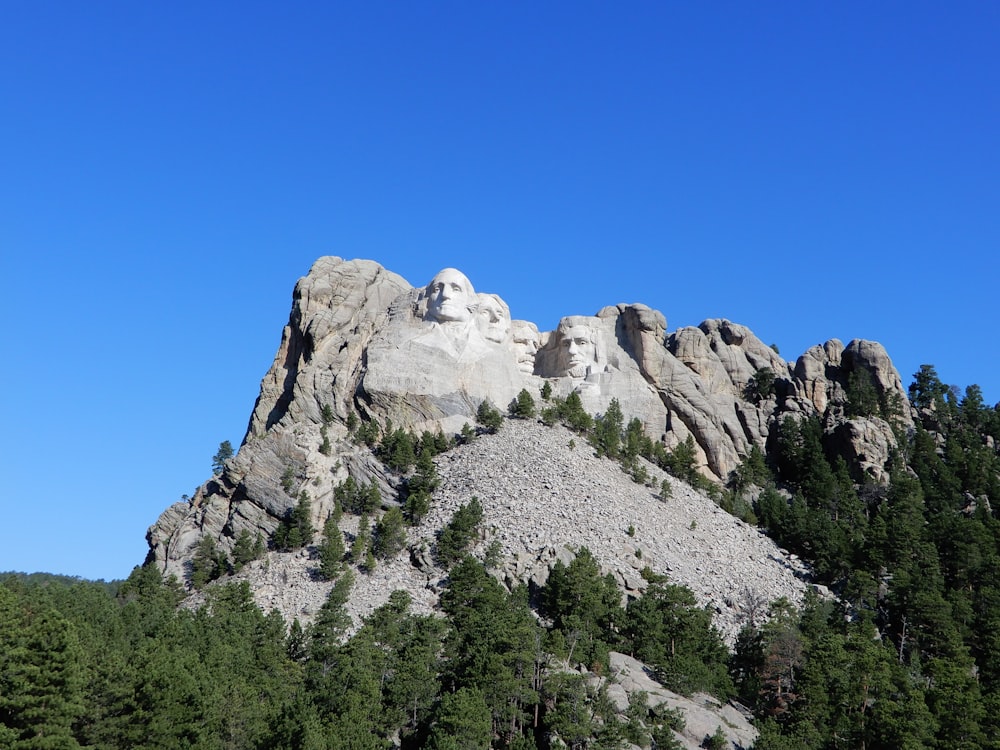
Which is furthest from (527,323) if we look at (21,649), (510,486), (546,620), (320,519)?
(21,649)

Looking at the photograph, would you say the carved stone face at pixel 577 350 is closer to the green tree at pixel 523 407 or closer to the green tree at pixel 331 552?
the green tree at pixel 523 407

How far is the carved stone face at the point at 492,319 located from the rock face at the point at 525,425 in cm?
16

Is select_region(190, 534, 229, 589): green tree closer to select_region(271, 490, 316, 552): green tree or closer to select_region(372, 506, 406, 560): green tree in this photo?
select_region(271, 490, 316, 552): green tree

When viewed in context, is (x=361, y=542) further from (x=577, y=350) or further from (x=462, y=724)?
(x=577, y=350)

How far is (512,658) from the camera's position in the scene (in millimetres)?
60094

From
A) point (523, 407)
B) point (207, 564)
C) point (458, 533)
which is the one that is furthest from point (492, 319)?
point (207, 564)

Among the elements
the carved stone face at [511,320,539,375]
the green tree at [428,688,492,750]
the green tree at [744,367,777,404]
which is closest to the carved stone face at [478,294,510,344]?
the carved stone face at [511,320,539,375]

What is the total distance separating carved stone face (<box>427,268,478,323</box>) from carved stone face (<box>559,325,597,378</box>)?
1281 centimetres

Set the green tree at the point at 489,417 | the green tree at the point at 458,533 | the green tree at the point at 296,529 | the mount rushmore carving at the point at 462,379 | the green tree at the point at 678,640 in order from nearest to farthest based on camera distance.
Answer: the green tree at the point at 678,640 < the green tree at the point at 458,533 < the green tree at the point at 296,529 < the mount rushmore carving at the point at 462,379 < the green tree at the point at 489,417

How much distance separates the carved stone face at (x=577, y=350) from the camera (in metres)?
115

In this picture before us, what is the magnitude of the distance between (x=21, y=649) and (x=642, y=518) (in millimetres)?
53710

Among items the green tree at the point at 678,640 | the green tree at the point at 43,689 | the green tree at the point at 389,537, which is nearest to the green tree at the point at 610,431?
the green tree at the point at 389,537

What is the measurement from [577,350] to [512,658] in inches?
2312

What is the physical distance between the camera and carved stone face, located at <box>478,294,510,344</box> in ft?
355
